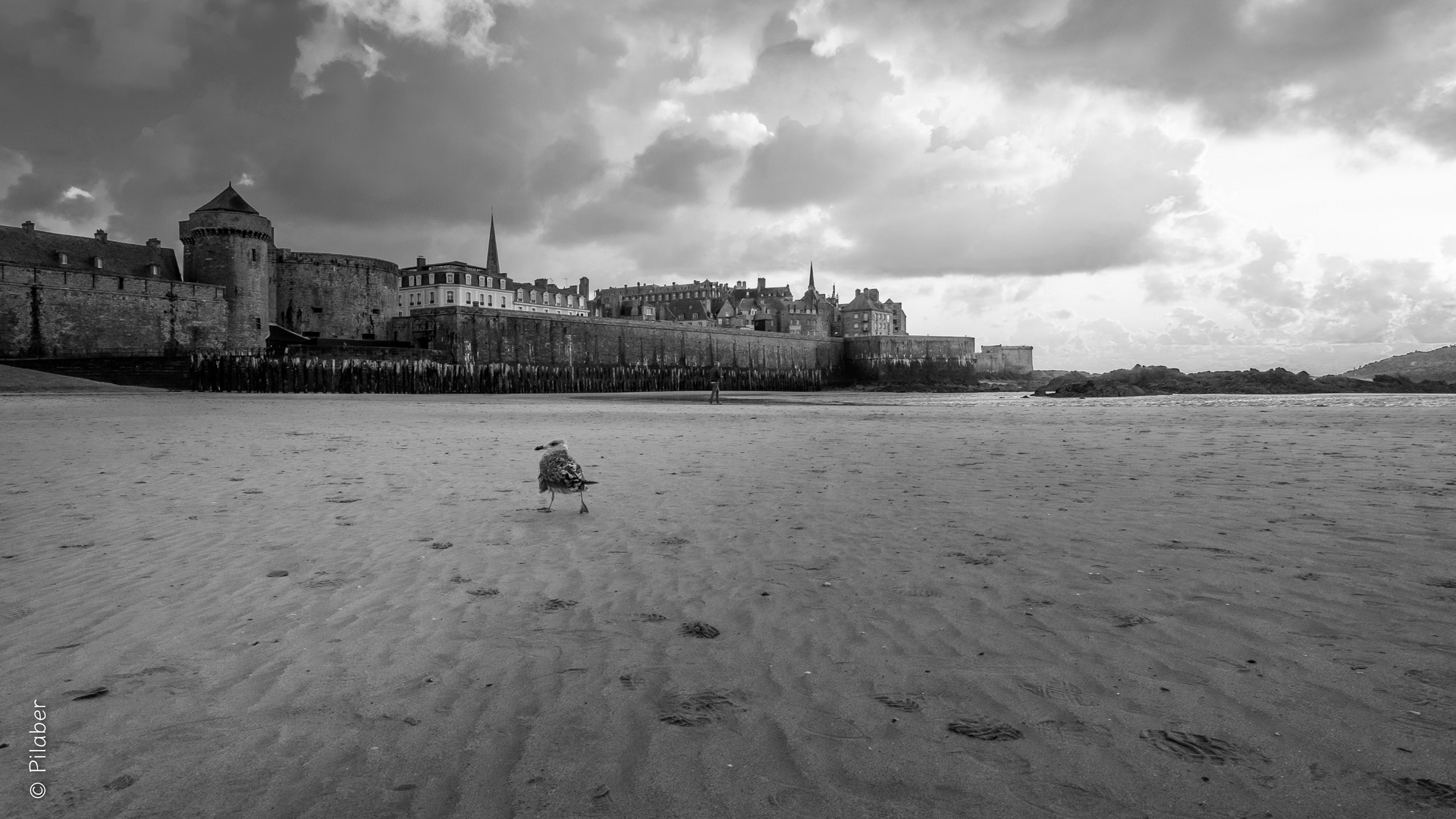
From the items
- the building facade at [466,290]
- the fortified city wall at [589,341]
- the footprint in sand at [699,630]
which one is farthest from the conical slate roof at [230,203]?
the footprint in sand at [699,630]

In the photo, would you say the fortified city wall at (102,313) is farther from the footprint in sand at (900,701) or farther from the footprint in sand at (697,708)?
the footprint in sand at (900,701)

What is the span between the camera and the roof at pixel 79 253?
4462 centimetres

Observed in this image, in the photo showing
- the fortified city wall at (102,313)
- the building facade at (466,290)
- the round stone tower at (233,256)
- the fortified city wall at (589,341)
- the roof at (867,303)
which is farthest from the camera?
the roof at (867,303)

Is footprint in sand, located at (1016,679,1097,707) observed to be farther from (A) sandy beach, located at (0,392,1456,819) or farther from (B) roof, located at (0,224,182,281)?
(B) roof, located at (0,224,182,281)

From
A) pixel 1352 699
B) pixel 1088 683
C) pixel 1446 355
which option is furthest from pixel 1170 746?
pixel 1446 355

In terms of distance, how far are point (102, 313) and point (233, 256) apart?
28.6 feet

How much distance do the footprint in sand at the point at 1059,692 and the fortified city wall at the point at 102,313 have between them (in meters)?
58.6

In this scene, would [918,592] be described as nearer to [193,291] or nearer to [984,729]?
[984,729]

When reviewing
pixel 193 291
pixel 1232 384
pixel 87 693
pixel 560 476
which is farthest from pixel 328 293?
pixel 87 693

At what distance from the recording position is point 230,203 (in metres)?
53.1

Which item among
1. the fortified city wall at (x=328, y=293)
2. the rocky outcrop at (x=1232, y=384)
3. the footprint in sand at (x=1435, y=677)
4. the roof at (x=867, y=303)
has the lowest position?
the footprint in sand at (x=1435, y=677)

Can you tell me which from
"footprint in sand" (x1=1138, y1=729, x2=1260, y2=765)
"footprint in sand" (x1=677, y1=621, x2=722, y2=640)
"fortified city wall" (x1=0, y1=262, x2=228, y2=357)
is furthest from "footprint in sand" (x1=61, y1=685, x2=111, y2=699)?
"fortified city wall" (x1=0, y1=262, x2=228, y2=357)

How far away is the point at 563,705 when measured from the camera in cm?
304

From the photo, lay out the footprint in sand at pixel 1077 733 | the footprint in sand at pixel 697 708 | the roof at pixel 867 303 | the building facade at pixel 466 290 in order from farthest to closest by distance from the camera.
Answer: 1. the roof at pixel 867 303
2. the building facade at pixel 466 290
3. the footprint in sand at pixel 697 708
4. the footprint in sand at pixel 1077 733
